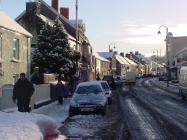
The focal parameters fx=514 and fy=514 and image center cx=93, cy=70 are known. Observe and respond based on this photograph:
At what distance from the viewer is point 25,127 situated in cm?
566

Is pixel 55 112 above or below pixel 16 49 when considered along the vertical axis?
below

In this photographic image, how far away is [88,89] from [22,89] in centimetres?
654

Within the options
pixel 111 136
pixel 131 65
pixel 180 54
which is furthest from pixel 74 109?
pixel 131 65

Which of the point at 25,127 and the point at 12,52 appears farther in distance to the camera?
the point at 12,52

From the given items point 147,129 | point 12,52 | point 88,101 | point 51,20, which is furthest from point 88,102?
point 51,20

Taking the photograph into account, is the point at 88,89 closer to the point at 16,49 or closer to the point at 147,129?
the point at 147,129

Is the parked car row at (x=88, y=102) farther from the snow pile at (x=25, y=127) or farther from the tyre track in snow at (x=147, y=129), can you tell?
the snow pile at (x=25, y=127)

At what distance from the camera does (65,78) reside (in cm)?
4819

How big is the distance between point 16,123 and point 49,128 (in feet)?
1.91

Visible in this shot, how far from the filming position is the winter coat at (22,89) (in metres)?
18.5

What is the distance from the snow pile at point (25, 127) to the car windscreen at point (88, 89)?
1784 centimetres

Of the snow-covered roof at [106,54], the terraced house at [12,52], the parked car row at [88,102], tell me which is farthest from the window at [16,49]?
the snow-covered roof at [106,54]

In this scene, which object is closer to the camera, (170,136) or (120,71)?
(170,136)

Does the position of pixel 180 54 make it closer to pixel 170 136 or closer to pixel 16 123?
pixel 170 136
